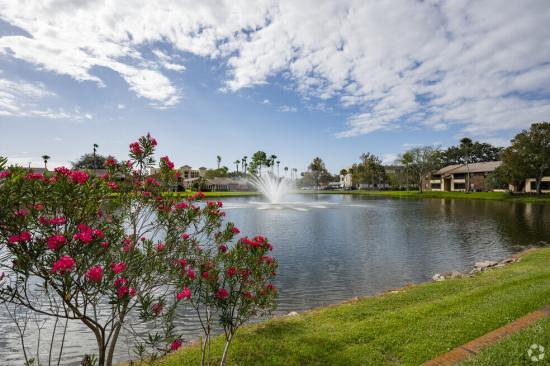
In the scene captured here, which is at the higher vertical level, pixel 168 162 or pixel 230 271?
pixel 168 162

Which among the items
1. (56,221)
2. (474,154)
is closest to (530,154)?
(474,154)

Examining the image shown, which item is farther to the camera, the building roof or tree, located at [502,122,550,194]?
the building roof

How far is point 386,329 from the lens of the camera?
8.54m

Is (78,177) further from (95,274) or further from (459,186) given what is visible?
(459,186)

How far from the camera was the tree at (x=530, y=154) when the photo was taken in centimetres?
6775

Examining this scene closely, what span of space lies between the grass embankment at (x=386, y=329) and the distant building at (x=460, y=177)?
310 feet

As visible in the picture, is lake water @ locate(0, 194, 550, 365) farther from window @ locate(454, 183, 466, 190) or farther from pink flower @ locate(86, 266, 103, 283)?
window @ locate(454, 183, 466, 190)

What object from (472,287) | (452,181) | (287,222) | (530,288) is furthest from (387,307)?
(452,181)

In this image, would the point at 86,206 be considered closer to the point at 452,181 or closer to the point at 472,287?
the point at 472,287

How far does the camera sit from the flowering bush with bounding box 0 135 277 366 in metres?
4.14

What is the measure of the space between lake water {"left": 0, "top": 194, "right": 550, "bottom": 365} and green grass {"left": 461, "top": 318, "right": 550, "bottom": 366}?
755 centimetres

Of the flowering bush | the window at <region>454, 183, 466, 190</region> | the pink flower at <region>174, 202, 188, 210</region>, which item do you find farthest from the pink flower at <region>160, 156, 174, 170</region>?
the window at <region>454, 183, 466, 190</region>

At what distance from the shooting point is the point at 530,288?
10.8m

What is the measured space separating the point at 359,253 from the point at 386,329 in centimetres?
1356
